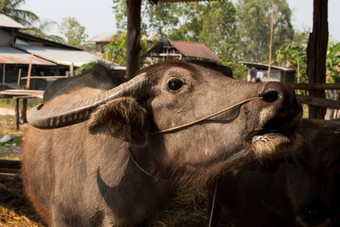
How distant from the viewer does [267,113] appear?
1.67 metres

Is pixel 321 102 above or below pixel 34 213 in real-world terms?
above

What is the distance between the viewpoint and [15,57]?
70.1ft

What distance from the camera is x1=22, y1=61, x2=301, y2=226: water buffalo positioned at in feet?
5.74

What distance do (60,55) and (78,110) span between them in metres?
25.4

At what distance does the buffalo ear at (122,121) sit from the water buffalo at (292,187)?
1432 mm

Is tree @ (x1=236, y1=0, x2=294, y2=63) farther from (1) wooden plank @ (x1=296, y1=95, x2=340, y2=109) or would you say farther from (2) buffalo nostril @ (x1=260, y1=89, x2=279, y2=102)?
(2) buffalo nostril @ (x1=260, y1=89, x2=279, y2=102)

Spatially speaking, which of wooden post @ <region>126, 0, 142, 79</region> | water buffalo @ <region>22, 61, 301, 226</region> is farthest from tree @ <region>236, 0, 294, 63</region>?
water buffalo @ <region>22, 61, 301, 226</region>

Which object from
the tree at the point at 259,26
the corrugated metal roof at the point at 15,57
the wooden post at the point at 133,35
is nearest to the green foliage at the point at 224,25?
the tree at the point at 259,26

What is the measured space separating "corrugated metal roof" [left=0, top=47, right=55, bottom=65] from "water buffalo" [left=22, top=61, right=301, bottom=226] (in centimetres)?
1976

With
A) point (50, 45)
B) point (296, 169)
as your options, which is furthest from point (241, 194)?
point (50, 45)

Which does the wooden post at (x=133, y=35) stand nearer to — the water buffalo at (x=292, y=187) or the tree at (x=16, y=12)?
the water buffalo at (x=292, y=187)

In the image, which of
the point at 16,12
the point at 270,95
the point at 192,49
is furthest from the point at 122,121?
the point at 16,12

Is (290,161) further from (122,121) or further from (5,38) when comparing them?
(5,38)

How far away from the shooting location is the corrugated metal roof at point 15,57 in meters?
20.2
